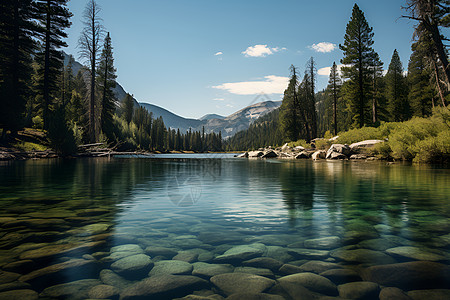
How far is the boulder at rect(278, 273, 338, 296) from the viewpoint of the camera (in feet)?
7.56

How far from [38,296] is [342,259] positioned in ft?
9.36

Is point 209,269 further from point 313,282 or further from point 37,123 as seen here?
point 37,123

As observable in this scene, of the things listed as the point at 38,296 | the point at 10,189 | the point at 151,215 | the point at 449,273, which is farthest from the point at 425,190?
the point at 10,189

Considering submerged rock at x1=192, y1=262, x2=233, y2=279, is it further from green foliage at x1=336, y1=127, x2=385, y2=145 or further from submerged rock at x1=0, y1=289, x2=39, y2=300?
green foliage at x1=336, y1=127, x2=385, y2=145

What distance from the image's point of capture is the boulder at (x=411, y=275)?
2393 millimetres

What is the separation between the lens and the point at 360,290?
229cm

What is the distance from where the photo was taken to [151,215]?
532 centimetres

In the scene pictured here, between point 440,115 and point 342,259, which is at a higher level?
point 440,115

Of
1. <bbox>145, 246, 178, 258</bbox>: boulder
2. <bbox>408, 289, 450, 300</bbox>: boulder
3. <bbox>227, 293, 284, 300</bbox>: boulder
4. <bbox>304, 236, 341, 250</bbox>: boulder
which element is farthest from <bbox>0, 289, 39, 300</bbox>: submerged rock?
<bbox>408, 289, 450, 300</bbox>: boulder

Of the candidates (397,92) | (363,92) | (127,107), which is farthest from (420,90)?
(127,107)

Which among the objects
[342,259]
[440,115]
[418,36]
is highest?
[418,36]

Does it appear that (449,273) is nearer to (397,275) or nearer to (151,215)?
(397,275)

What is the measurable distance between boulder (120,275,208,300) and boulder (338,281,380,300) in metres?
1.15

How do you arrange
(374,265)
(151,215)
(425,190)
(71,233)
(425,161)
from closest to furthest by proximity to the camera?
(374,265)
(71,233)
(151,215)
(425,190)
(425,161)
